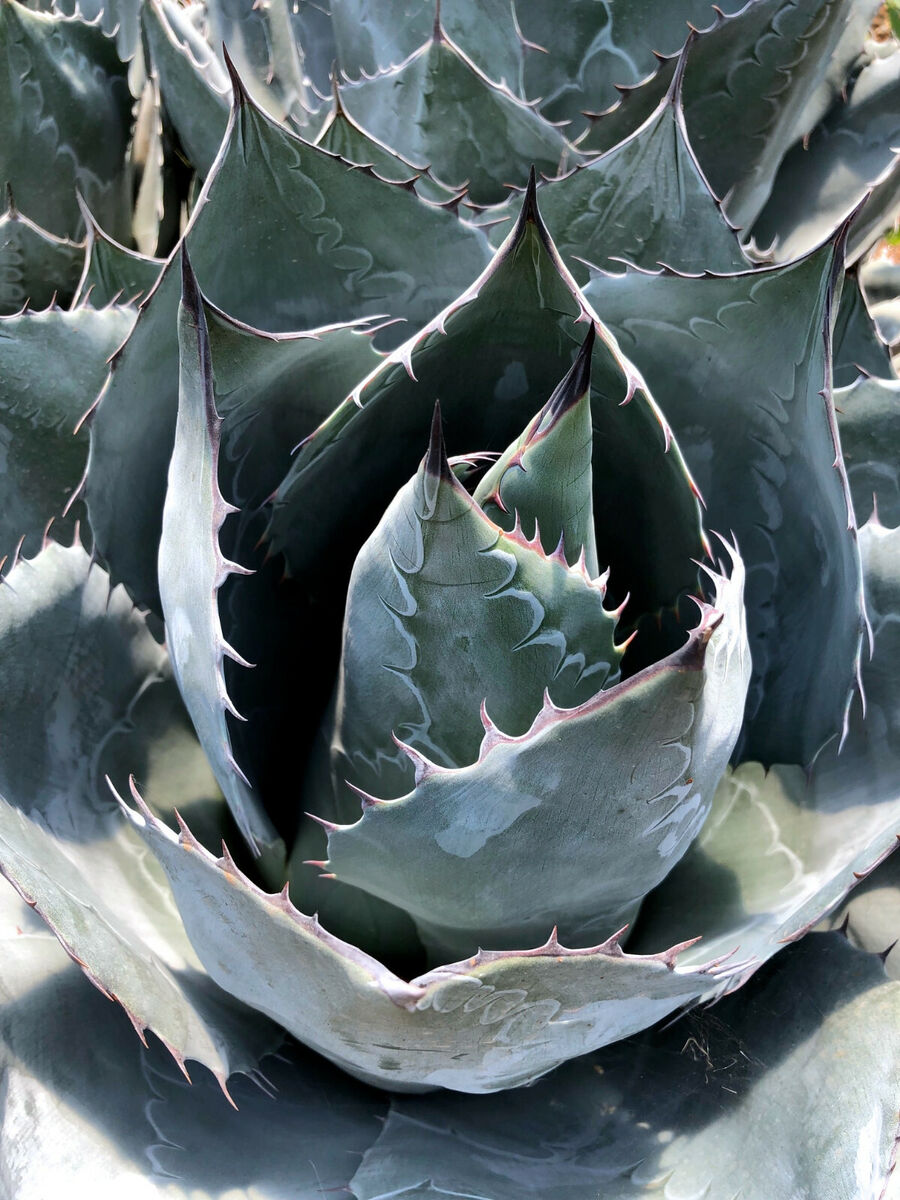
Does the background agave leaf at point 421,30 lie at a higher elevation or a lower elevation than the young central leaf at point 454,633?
higher

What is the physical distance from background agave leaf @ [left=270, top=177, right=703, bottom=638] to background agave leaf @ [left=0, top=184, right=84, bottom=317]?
0.43 meters

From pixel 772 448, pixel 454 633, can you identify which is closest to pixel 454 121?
pixel 772 448

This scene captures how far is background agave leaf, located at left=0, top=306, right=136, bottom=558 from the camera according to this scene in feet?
3.36

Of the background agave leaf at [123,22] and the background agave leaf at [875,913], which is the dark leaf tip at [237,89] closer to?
the background agave leaf at [123,22]

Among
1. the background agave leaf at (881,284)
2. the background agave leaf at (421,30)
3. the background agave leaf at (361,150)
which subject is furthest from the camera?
the background agave leaf at (881,284)

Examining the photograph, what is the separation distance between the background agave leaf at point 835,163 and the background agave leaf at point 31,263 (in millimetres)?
838

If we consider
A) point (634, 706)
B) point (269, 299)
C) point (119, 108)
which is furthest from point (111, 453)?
point (119, 108)

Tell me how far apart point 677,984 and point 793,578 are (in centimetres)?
41

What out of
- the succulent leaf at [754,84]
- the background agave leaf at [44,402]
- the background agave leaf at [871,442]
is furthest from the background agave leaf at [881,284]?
the background agave leaf at [44,402]

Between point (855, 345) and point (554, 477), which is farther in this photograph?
point (855, 345)

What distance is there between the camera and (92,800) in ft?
3.20

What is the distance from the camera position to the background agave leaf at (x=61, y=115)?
126 cm

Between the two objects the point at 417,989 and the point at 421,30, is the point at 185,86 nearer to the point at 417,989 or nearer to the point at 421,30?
the point at 421,30

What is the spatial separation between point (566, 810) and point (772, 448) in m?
0.42
